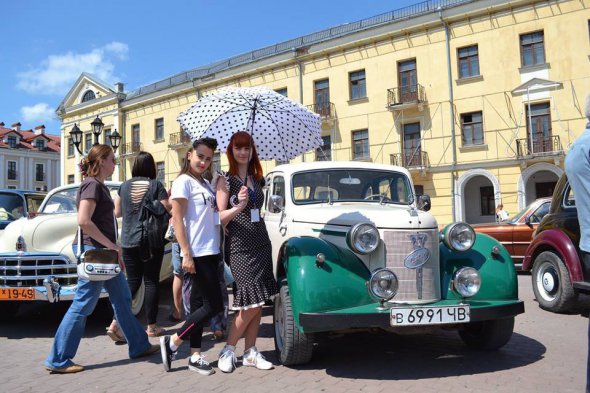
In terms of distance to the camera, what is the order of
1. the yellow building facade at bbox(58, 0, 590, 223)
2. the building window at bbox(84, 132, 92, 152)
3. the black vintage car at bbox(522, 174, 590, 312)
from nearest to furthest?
the black vintage car at bbox(522, 174, 590, 312)
the yellow building facade at bbox(58, 0, 590, 223)
the building window at bbox(84, 132, 92, 152)

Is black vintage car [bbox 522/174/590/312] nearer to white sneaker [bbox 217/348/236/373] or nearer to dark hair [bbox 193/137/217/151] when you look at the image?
white sneaker [bbox 217/348/236/373]

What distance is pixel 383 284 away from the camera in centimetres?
390

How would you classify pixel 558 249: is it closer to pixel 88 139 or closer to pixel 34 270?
pixel 34 270

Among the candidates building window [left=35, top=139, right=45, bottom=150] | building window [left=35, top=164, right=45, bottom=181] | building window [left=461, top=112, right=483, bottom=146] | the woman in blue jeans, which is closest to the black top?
the woman in blue jeans

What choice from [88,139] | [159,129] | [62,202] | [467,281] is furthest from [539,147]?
[88,139]

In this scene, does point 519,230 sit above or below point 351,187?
below

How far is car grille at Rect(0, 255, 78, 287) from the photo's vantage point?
523 cm

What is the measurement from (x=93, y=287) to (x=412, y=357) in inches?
114

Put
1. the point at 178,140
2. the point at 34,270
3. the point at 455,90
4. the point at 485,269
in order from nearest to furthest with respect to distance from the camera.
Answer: the point at 485,269 < the point at 34,270 < the point at 455,90 < the point at 178,140

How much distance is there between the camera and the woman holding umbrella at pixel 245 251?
4000mm

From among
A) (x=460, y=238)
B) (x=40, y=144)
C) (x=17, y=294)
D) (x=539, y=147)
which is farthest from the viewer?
(x=40, y=144)

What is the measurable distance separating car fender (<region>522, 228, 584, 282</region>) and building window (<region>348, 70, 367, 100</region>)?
1966 cm

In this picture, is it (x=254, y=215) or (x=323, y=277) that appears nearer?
(x=323, y=277)

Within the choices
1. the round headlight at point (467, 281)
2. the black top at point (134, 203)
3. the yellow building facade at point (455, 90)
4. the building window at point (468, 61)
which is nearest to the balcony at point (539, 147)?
the yellow building facade at point (455, 90)
